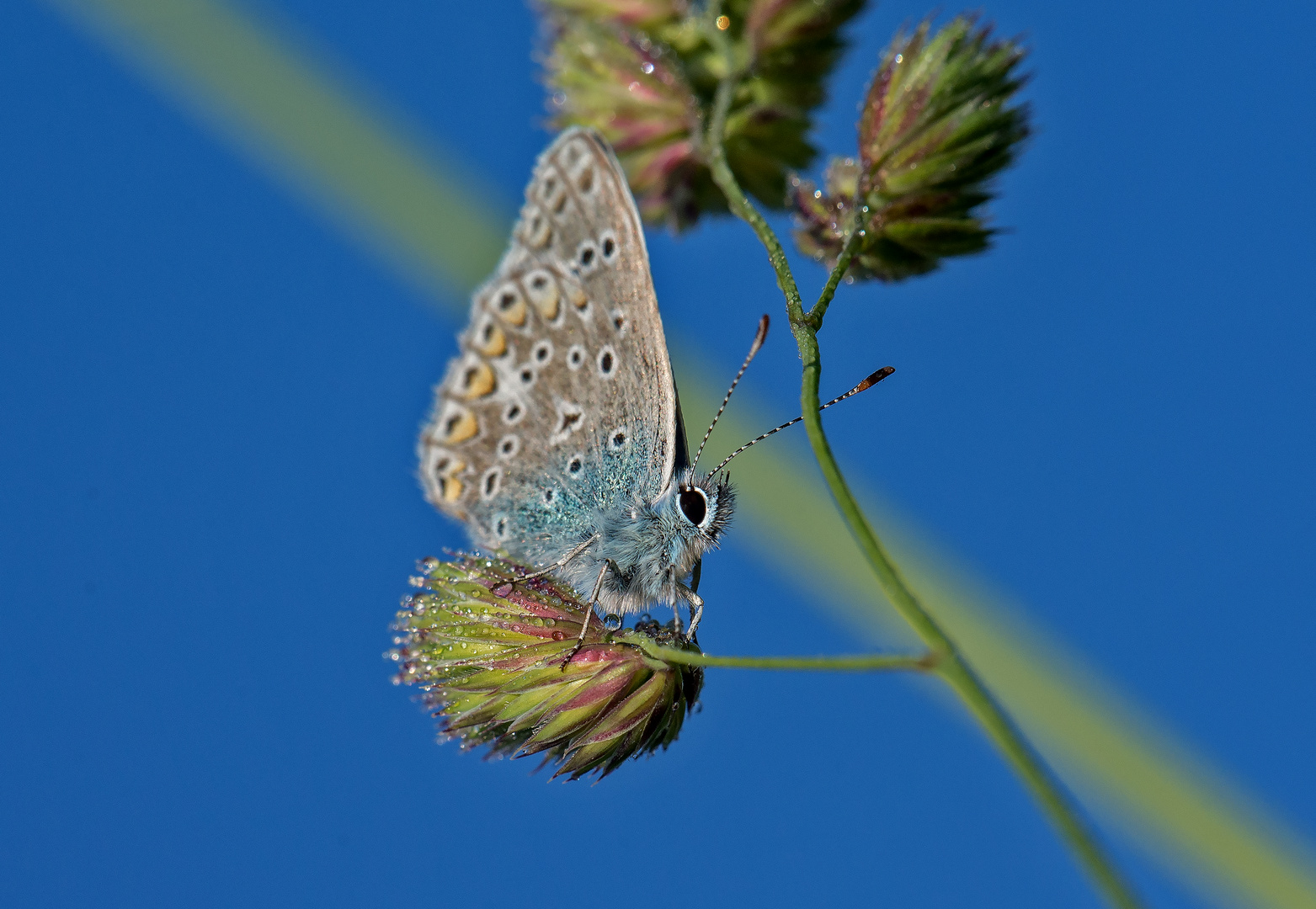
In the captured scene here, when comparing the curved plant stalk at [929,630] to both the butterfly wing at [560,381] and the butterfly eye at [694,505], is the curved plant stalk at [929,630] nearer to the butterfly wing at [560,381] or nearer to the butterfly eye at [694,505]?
the butterfly wing at [560,381]

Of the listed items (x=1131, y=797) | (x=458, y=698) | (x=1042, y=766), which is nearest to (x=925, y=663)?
(x=1042, y=766)

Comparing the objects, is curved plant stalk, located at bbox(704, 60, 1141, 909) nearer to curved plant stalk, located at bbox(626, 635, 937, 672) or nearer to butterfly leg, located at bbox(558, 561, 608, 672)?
curved plant stalk, located at bbox(626, 635, 937, 672)

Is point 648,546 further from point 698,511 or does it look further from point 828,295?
point 828,295

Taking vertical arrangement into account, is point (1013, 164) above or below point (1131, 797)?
above

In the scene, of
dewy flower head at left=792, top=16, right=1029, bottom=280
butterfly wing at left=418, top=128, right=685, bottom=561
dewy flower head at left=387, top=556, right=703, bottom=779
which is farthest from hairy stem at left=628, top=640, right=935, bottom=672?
dewy flower head at left=792, top=16, right=1029, bottom=280

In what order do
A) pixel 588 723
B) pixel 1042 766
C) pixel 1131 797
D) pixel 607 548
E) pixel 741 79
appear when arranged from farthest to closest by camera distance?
pixel 1131 797
pixel 741 79
pixel 607 548
pixel 588 723
pixel 1042 766

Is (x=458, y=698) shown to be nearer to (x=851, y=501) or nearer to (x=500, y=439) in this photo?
(x=500, y=439)

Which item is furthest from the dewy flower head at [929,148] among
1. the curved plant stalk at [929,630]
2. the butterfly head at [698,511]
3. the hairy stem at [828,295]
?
the butterfly head at [698,511]
